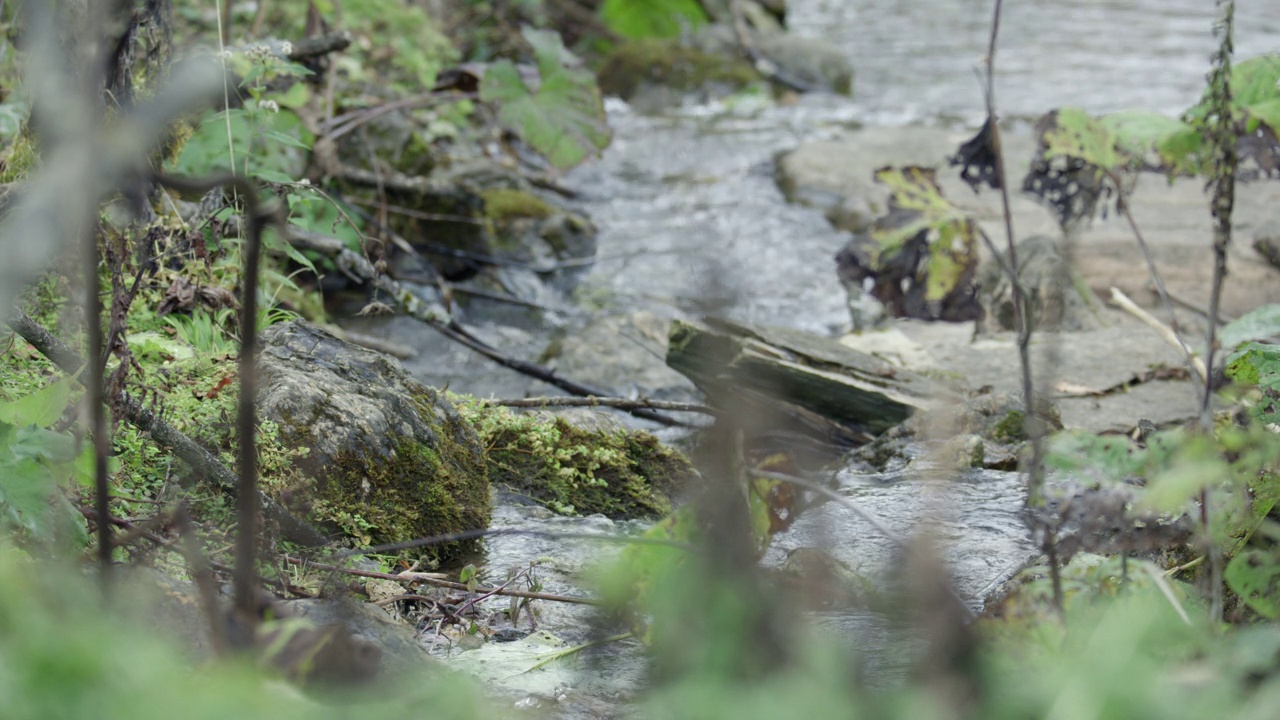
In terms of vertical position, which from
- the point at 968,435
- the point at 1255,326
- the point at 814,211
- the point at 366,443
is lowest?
the point at 814,211

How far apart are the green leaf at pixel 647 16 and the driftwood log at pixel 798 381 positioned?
7.39m

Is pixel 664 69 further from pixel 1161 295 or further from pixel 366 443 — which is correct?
pixel 1161 295

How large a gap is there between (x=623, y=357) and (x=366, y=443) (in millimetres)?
2381

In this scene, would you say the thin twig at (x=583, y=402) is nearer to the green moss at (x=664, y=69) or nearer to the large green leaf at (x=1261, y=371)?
the large green leaf at (x=1261, y=371)

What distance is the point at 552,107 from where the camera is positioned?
5.80 m

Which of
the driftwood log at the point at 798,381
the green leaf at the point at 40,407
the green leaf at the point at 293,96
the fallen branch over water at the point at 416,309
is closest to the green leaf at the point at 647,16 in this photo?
the green leaf at the point at 293,96

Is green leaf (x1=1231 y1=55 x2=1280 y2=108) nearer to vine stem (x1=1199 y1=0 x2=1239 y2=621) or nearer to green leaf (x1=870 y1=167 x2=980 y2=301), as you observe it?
green leaf (x1=870 y1=167 x2=980 y2=301)

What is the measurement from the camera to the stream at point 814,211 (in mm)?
2227

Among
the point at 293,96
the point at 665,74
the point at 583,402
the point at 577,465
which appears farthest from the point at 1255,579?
the point at 665,74

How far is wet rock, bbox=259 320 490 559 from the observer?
7.22 ft

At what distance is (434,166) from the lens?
6.22 metres

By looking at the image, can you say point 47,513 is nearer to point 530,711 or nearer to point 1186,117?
point 530,711

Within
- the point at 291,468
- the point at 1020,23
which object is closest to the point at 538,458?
the point at 291,468

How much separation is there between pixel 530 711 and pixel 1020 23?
13342 millimetres
